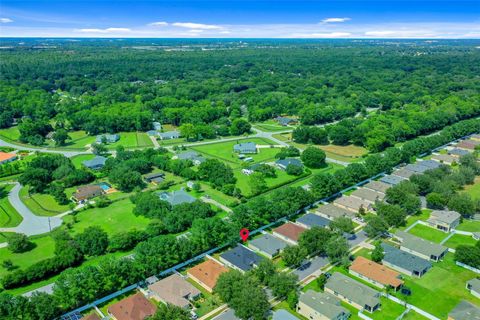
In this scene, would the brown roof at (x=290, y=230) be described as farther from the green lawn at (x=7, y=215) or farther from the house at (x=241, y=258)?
the green lawn at (x=7, y=215)

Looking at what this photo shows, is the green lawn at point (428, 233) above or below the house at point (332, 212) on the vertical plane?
below

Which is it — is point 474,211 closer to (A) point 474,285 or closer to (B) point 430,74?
(A) point 474,285

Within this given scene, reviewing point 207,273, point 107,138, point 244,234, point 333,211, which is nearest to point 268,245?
point 244,234

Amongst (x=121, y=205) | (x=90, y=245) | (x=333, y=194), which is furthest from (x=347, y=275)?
(x=121, y=205)

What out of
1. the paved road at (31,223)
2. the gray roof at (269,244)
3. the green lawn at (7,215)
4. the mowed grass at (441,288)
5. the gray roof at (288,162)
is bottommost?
the mowed grass at (441,288)

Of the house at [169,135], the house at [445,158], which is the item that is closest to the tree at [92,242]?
the house at [169,135]

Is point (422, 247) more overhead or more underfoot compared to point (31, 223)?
more overhead

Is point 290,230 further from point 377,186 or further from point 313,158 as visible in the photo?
point 313,158
